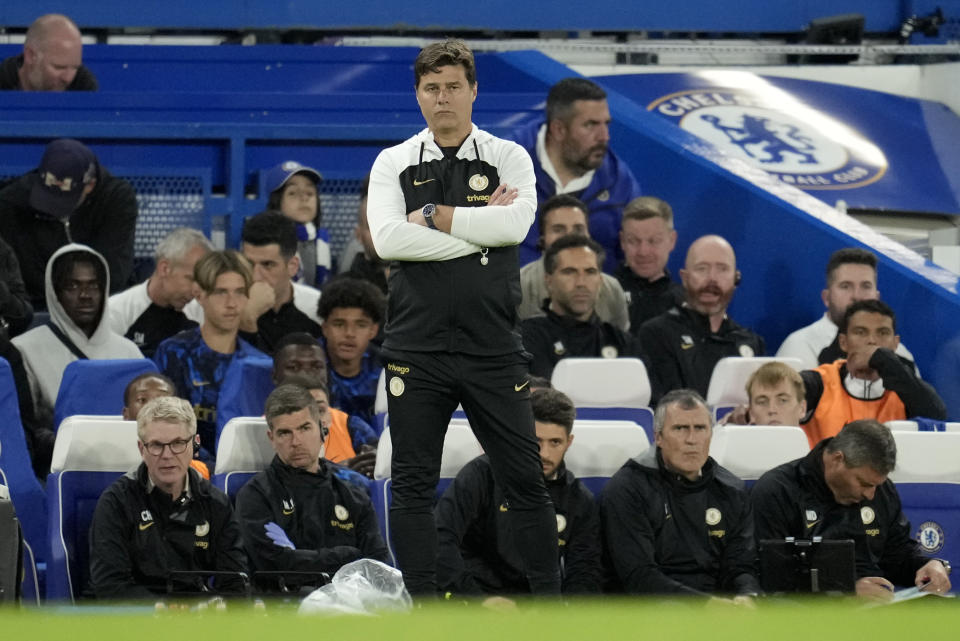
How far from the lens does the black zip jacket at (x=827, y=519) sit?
604cm

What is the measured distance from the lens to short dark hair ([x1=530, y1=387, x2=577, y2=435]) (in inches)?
219

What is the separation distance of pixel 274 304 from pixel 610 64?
19.0ft

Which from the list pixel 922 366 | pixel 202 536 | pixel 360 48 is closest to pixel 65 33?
pixel 360 48

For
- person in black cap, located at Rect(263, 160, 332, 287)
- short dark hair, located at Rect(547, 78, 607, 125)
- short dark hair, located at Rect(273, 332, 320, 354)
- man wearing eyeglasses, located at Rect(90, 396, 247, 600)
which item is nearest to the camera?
man wearing eyeglasses, located at Rect(90, 396, 247, 600)

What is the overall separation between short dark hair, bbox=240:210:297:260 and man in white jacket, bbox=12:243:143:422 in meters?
0.80

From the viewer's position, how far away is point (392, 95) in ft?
32.2

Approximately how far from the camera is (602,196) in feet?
28.1

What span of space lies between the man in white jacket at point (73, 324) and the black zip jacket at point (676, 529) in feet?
8.25

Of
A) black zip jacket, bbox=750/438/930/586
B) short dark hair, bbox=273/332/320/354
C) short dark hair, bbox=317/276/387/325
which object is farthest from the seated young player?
black zip jacket, bbox=750/438/930/586

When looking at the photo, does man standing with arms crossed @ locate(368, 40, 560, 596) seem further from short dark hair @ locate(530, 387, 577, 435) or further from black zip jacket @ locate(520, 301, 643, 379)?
black zip jacket @ locate(520, 301, 643, 379)

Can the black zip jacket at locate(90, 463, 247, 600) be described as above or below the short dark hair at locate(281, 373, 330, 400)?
below

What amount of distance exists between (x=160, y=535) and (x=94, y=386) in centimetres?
121

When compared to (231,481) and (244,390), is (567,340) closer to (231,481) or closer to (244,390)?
(244,390)

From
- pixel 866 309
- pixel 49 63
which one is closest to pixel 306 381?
pixel 866 309
